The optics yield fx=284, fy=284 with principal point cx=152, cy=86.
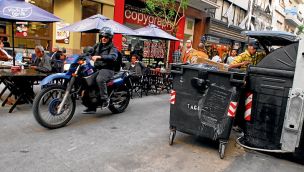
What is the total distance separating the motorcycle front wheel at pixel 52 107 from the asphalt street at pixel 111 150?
0.18 metres

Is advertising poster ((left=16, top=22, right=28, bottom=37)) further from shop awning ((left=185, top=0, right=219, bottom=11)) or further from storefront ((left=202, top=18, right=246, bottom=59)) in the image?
storefront ((left=202, top=18, right=246, bottom=59))

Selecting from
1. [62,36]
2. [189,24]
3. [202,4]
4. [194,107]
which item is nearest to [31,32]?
[62,36]

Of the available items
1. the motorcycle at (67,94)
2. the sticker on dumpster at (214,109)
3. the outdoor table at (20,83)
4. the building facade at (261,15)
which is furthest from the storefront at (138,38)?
the building facade at (261,15)

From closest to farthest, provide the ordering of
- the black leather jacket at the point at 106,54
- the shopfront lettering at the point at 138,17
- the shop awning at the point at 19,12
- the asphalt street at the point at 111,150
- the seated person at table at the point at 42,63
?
the asphalt street at the point at 111,150 < the black leather jacket at the point at 106,54 < the shop awning at the point at 19,12 < the seated person at table at the point at 42,63 < the shopfront lettering at the point at 138,17

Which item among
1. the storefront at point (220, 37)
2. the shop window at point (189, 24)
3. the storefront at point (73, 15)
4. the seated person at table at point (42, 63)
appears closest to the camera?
the seated person at table at point (42, 63)

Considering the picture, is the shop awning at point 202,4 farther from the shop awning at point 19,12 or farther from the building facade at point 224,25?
the shop awning at point 19,12

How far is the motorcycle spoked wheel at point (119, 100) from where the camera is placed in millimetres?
6621

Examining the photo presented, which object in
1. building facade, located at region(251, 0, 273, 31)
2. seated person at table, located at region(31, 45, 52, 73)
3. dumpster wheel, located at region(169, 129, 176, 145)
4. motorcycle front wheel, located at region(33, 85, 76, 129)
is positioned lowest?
dumpster wheel, located at region(169, 129, 176, 145)

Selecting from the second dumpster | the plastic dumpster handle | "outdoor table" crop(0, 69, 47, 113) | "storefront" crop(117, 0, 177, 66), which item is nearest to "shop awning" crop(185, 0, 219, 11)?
"storefront" crop(117, 0, 177, 66)

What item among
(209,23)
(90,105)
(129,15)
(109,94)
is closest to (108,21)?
(109,94)

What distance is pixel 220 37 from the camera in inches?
1012

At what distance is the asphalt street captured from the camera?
12.8 ft

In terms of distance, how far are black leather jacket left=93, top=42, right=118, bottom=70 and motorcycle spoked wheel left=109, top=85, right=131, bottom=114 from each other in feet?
2.44

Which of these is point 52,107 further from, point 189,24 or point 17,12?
point 189,24
